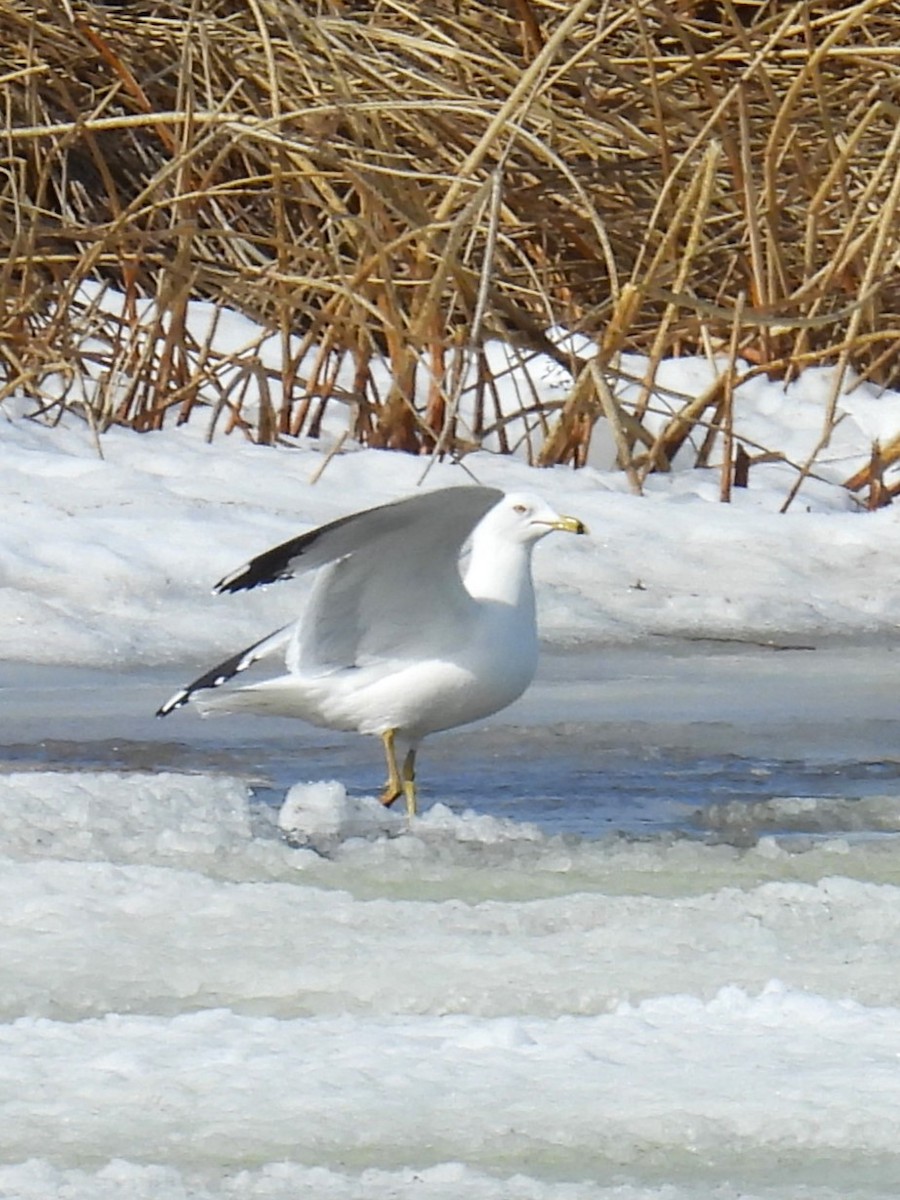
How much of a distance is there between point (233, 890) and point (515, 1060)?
0.68 meters

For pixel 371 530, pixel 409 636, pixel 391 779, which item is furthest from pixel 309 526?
pixel 371 530

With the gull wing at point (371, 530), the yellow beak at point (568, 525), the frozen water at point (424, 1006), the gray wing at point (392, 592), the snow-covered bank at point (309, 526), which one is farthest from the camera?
the snow-covered bank at point (309, 526)

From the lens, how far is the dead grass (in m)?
6.10

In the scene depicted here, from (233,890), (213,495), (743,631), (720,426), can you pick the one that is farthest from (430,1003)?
(720,426)

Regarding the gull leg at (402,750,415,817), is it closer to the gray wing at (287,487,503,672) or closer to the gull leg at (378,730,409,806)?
the gull leg at (378,730,409,806)

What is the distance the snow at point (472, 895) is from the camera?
2.05 metres

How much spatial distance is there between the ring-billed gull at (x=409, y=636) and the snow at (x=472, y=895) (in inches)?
4.9

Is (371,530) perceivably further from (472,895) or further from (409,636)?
(472,895)

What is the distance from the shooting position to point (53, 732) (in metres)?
3.93

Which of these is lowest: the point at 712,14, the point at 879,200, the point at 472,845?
the point at 472,845

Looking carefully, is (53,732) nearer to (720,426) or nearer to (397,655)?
(397,655)

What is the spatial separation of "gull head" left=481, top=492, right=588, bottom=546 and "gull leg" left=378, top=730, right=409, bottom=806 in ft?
1.19

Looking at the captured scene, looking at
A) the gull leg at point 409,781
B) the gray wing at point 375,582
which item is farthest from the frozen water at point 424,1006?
the gray wing at point 375,582

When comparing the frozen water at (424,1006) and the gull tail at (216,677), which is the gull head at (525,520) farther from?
the frozen water at (424,1006)
